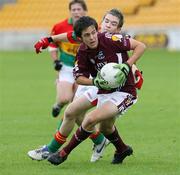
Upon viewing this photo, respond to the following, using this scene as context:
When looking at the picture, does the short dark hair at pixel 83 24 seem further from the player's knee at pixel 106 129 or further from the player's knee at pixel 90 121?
the player's knee at pixel 106 129

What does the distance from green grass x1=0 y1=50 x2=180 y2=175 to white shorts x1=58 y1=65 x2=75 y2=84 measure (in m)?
0.86

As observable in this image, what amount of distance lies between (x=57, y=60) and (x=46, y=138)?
56.3 inches

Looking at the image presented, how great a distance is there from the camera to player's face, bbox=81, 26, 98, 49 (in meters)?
7.66

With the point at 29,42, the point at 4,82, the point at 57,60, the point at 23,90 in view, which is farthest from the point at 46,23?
the point at 57,60

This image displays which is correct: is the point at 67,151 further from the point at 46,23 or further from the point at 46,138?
the point at 46,23

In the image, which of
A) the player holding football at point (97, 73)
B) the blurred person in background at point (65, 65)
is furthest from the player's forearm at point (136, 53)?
the blurred person in background at point (65, 65)

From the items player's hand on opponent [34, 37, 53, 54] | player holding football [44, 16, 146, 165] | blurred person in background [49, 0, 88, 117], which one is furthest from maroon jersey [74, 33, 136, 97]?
blurred person in background [49, 0, 88, 117]

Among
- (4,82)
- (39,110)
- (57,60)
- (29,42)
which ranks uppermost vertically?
(57,60)

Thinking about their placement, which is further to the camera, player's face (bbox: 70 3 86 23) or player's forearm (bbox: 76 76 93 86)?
player's face (bbox: 70 3 86 23)

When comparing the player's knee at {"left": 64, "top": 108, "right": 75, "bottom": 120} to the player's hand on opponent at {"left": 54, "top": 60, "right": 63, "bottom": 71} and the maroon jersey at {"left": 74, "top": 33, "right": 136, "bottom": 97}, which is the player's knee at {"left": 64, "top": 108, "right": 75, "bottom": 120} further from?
the player's hand on opponent at {"left": 54, "top": 60, "right": 63, "bottom": 71}

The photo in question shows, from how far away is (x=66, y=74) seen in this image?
11.1m

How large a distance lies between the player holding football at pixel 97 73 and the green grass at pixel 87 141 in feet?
1.54

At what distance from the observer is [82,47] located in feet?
26.0

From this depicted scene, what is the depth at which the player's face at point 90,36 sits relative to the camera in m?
7.66
